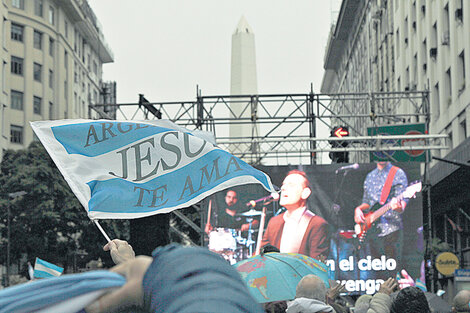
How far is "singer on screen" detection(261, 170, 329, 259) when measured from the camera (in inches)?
827

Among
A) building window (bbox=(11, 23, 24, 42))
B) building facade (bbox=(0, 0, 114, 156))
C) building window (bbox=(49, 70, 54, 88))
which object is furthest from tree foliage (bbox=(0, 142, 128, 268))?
building window (bbox=(49, 70, 54, 88))

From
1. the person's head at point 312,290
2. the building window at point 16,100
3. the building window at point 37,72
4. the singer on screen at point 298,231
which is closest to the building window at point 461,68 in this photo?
the singer on screen at point 298,231

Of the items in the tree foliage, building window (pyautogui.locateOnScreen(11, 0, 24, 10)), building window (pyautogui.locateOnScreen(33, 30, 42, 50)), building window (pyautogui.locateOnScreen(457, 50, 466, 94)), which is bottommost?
the tree foliage

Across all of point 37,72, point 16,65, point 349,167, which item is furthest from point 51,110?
point 349,167

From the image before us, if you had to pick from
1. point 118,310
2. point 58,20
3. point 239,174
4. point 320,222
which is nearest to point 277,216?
point 320,222

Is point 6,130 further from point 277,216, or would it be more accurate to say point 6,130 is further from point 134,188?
point 134,188

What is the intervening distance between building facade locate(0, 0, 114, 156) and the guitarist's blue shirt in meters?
34.9

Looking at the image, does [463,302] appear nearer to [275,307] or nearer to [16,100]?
[275,307]

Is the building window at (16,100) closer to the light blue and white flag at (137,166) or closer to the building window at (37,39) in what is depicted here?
the building window at (37,39)

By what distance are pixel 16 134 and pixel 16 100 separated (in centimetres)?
286

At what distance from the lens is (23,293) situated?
1.19 metres

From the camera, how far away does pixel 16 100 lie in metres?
58.5

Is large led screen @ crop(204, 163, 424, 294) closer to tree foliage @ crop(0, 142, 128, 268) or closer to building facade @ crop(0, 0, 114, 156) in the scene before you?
tree foliage @ crop(0, 142, 128, 268)

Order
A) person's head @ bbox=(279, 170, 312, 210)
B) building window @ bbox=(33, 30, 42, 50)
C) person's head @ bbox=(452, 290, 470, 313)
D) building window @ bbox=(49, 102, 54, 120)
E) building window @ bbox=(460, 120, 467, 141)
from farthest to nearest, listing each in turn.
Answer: building window @ bbox=(49, 102, 54, 120)
building window @ bbox=(33, 30, 42, 50)
building window @ bbox=(460, 120, 467, 141)
person's head @ bbox=(279, 170, 312, 210)
person's head @ bbox=(452, 290, 470, 313)
